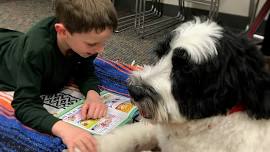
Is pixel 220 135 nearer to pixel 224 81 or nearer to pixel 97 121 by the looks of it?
pixel 224 81

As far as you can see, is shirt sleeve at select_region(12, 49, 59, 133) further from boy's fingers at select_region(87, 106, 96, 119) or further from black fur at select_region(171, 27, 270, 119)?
black fur at select_region(171, 27, 270, 119)

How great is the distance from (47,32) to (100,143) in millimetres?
490

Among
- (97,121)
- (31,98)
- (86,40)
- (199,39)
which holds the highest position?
(199,39)

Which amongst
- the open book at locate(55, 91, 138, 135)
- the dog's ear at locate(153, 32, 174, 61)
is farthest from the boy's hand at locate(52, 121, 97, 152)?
the dog's ear at locate(153, 32, 174, 61)

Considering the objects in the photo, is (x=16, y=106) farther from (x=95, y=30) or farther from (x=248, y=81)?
(x=248, y=81)

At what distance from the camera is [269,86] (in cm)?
83

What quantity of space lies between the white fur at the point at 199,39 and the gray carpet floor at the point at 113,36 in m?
0.88

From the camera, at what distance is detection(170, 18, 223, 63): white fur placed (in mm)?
828

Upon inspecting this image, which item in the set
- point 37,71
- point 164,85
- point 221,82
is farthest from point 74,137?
point 221,82

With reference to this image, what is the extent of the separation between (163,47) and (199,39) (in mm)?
100

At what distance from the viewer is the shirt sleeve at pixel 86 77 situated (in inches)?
60.5

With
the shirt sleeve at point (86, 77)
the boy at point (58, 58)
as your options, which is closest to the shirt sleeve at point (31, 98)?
the boy at point (58, 58)

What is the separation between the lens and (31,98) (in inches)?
50.8

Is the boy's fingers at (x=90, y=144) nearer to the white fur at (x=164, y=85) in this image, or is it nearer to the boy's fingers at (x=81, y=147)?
the boy's fingers at (x=81, y=147)
